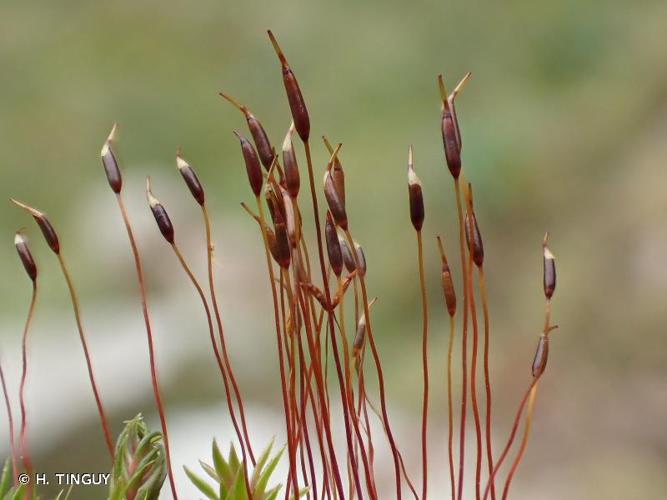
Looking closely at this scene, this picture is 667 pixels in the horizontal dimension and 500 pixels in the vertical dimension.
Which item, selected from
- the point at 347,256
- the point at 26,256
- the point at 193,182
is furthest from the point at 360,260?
the point at 26,256

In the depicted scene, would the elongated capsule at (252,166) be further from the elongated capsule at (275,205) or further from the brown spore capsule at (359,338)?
the brown spore capsule at (359,338)

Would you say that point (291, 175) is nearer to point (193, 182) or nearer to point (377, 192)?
point (193, 182)

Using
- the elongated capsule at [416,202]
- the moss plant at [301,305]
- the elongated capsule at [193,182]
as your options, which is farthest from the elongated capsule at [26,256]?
the elongated capsule at [416,202]

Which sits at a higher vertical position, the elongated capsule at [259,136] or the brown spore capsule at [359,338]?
the elongated capsule at [259,136]

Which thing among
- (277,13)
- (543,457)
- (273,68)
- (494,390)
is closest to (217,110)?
(273,68)

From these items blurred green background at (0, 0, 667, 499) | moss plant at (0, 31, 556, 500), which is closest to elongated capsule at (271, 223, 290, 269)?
moss plant at (0, 31, 556, 500)

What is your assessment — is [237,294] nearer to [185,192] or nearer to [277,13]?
[185,192]
